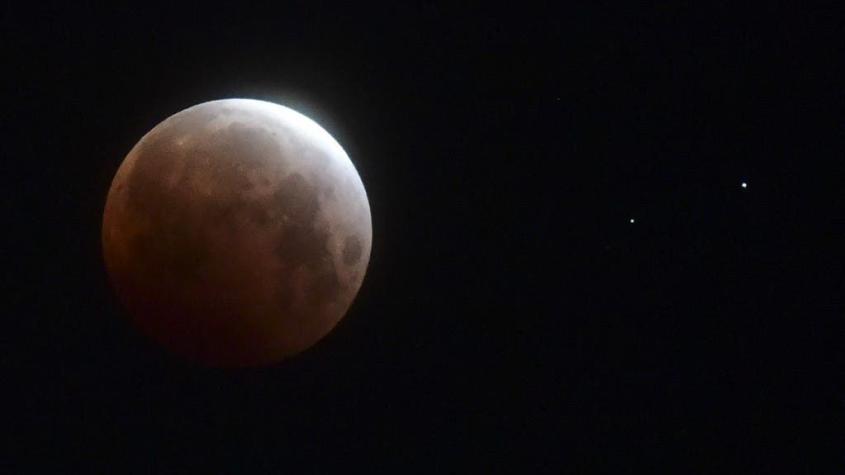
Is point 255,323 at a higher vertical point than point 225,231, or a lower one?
lower

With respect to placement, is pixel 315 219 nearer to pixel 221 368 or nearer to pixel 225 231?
pixel 225 231

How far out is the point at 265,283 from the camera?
12.0 feet

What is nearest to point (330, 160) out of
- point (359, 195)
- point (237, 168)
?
point (359, 195)

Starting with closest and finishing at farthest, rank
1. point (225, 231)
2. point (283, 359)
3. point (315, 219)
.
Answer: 1. point (225, 231)
2. point (315, 219)
3. point (283, 359)

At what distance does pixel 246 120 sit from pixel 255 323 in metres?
1.13

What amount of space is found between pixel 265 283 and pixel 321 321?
50 cm

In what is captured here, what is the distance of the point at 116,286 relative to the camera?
4008 millimetres

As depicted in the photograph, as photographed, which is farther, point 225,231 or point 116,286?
point 116,286

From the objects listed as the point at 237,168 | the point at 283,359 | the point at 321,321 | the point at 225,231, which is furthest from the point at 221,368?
the point at 237,168

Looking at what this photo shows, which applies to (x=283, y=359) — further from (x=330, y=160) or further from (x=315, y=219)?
(x=330, y=160)

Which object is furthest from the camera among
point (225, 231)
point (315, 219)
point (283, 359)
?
point (283, 359)

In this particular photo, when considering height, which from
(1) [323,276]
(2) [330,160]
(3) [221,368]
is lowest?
(3) [221,368]

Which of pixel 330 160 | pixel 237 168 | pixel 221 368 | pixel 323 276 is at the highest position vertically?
pixel 330 160

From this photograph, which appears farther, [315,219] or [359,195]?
[359,195]
